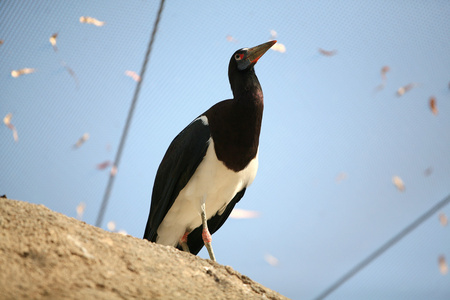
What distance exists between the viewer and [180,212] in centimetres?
358

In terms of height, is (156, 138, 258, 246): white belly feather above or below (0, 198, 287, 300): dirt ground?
above

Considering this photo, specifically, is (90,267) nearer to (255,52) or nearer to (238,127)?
(238,127)

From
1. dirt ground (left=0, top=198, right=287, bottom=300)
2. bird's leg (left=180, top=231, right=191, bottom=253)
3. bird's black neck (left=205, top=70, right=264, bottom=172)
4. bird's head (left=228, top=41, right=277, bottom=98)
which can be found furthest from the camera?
bird's leg (left=180, top=231, right=191, bottom=253)

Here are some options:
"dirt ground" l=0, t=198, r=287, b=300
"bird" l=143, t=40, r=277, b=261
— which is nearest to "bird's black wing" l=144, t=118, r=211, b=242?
"bird" l=143, t=40, r=277, b=261

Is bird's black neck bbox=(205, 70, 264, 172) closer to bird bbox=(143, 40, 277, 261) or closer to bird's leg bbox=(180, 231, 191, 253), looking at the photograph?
bird bbox=(143, 40, 277, 261)

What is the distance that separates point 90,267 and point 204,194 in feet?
4.76

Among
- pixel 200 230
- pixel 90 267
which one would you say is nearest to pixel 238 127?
pixel 200 230

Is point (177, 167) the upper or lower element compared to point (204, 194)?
upper

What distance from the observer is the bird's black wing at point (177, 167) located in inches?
132

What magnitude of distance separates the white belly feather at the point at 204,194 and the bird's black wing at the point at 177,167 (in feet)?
0.14

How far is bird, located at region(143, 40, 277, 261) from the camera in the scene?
10.9ft

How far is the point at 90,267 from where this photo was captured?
201 cm

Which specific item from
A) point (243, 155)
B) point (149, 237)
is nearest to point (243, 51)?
point (243, 155)

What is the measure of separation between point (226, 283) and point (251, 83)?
4.97 feet
